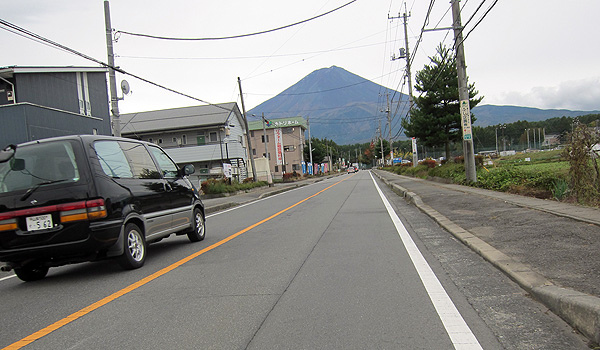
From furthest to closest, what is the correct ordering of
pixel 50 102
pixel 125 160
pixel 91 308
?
pixel 50 102, pixel 125 160, pixel 91 308

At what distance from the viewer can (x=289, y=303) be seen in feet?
13.6

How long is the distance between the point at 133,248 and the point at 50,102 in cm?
1979

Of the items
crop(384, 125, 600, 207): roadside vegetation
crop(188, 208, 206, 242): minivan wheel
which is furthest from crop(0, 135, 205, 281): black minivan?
crop(384, 125, 600, 207): roadside vegetation

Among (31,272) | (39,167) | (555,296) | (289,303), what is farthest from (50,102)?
(555,296)

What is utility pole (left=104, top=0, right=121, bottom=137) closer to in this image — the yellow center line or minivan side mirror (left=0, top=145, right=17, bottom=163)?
the yellow center line

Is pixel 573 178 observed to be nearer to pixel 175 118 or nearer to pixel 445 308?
pixel 445 308

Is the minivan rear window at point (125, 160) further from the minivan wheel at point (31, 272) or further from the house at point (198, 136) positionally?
the house at point (198, 136)

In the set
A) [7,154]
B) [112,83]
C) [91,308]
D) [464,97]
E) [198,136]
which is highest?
[112,83]

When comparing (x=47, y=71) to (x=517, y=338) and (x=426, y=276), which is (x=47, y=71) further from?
(x=517, y=338)

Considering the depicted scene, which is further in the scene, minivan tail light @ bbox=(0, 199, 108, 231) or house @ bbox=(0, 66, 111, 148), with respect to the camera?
house @ bbox=(0, 66, 111, 148)

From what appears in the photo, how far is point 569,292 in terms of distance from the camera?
12.0ft

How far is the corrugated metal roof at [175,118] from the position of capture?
40.4 meters

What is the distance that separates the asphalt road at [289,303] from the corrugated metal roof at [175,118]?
3425cm

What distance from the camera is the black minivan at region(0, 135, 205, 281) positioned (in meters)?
5.11
